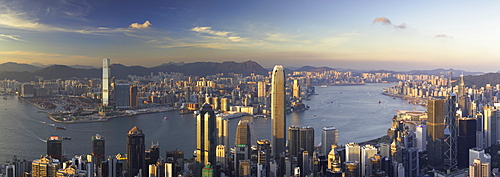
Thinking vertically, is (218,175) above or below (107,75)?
below

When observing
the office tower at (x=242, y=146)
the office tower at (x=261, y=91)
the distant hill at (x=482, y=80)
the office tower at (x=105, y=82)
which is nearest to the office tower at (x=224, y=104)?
the office tower at (x=261, y=91)

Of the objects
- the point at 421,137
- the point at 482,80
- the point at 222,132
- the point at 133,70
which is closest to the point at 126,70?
the point at 133,70

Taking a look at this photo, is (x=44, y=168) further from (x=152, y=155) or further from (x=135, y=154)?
(x=152, y=155)

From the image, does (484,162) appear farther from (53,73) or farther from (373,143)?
(53,73)

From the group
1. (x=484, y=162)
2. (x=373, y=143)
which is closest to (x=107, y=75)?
(x=373, y=143)

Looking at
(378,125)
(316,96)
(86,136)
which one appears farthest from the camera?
(316,96)

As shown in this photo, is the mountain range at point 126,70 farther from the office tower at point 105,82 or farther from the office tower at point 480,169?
the office tower at point 480,169

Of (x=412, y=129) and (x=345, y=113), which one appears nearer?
(x=412, y=129)
